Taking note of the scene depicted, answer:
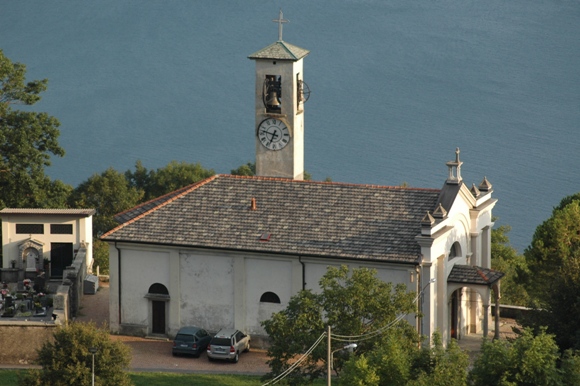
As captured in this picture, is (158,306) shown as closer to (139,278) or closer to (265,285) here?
(139,278)

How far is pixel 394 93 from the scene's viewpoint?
515ft

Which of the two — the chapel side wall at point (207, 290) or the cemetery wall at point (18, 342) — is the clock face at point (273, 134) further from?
the cemetery wall at point (18, 342)

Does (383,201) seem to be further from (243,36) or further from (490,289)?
(243,36)

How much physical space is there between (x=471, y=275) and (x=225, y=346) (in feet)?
30.5

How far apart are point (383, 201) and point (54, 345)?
45.2 ft

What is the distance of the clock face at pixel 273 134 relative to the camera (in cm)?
4997

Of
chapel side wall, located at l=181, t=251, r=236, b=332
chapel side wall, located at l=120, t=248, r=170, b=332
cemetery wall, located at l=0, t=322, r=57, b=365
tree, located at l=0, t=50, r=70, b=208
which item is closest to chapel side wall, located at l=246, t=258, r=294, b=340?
chapel side wall, located at l=181, t=251, r=236, b=332

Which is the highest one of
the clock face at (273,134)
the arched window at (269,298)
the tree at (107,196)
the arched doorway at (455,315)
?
the clock face at (273,134)

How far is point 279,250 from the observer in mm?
45188

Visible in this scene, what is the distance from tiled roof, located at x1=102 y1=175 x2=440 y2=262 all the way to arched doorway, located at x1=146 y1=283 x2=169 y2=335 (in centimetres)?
194

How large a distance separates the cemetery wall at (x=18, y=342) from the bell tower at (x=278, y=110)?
11.4 meters

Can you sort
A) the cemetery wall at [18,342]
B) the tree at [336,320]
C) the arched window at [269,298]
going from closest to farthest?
1. the tree at [336,320]
2. the cemetery wall at [18,342]
3. the arched window at [269,298]

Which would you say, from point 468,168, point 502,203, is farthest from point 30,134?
point 468,168

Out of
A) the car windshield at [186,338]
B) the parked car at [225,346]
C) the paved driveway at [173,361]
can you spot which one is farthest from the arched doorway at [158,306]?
the parked car at [225,346]
